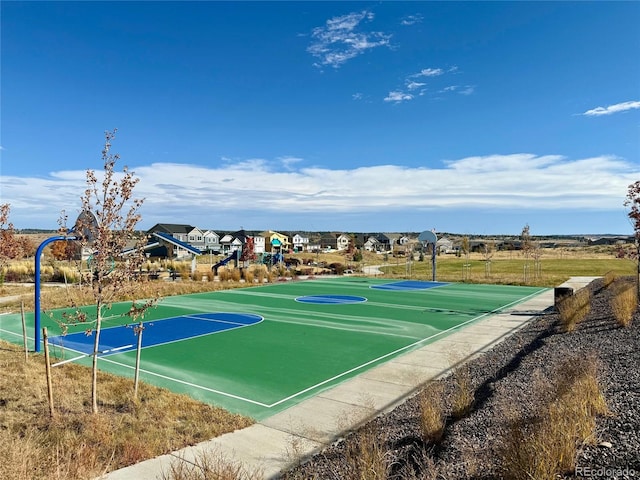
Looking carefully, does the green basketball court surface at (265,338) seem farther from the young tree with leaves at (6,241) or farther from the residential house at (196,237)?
the residential house at (196,237)

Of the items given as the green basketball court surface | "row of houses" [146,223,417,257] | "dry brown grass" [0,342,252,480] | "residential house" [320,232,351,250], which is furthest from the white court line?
"residential house" [320,232,351,250]

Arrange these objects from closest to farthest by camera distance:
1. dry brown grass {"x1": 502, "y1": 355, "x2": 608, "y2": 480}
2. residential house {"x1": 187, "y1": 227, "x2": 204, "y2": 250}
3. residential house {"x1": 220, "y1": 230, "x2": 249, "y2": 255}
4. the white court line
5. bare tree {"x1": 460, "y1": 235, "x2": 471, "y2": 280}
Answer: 1. dry brown grass {"x1": 502, "y1": 355, "x2": 608, "y2": 480}
2. the white court line
3. bare tree {"x1": 460, "y1": 235, "x2": 471, "y2": 280}
4. residential house {"x1": 187, "y1": 227, "x2": 204, "y2": 250}
5. residential house {"x1": 220, "y1": 230, "x2": 249, "y2": 255}

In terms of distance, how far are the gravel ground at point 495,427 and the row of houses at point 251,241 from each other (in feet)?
82.6

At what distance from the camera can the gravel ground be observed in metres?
4.09

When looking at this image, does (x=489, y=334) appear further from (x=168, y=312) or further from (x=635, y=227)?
(x=168, y=312)

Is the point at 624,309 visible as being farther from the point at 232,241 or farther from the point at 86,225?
the point at 232,241

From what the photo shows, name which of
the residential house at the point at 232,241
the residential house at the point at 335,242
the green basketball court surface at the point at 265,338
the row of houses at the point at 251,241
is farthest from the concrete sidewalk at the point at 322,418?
the residential house at the point at 335,242

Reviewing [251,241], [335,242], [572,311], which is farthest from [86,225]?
[335,242]

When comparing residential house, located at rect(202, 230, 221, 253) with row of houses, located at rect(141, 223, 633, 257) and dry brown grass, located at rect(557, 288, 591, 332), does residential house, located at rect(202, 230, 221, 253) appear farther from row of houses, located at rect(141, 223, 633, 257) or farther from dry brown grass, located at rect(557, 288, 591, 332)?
dry brown grass, located at rect(557, 288, 591, 332)

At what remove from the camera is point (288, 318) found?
53.6ft

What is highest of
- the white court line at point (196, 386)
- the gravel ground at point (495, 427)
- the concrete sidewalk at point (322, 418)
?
the gravel ground at point (495, 427)

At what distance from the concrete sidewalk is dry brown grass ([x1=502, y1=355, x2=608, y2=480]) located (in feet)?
7.34

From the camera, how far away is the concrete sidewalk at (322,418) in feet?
16.9

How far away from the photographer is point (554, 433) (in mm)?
3969
